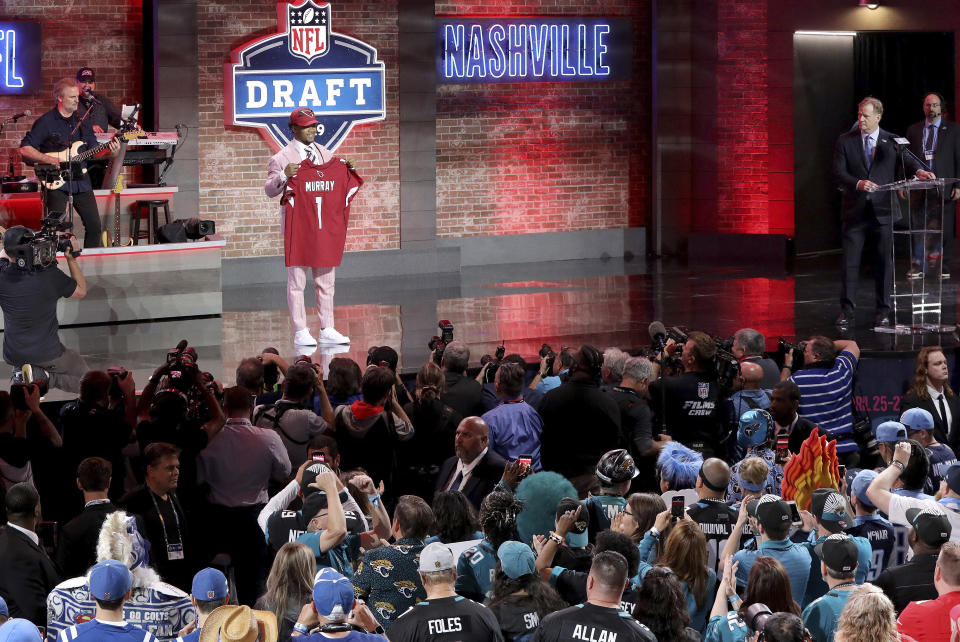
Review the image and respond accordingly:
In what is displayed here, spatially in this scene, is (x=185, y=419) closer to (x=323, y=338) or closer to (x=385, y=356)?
(x=385, y=356)

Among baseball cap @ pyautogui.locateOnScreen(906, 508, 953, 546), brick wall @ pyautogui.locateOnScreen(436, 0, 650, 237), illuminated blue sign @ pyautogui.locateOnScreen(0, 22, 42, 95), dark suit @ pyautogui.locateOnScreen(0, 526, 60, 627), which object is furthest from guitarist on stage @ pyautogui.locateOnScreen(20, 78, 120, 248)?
baseball cap @ pyautogui.locateOnScreen(906, 508, 953, 546)

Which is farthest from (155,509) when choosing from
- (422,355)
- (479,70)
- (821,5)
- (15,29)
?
(821,5)

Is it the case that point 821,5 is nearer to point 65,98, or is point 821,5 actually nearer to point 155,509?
point 65,98

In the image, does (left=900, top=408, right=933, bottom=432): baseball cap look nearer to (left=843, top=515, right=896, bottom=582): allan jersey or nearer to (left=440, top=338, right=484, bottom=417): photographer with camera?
(left=843, top=515, right=896, bottom=582): allan jersey

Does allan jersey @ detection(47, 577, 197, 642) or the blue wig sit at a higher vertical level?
the blue wig

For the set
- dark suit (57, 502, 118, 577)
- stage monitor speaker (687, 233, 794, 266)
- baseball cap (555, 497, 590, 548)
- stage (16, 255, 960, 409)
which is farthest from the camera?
stage monitor speaker (687, 233, 794, 266)

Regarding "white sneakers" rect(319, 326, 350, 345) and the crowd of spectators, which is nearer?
the crowd of spectators

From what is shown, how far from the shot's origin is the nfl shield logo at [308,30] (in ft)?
50.1

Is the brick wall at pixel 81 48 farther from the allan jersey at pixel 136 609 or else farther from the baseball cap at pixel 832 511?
the baseball cap at pixel 832 511

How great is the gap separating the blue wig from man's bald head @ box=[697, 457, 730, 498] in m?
0.78

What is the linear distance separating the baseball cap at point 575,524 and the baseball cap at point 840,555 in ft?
3.00

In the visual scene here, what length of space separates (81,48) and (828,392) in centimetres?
898

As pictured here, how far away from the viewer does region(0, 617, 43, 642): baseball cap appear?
13.4ft

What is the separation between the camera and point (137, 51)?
14.7 meters
